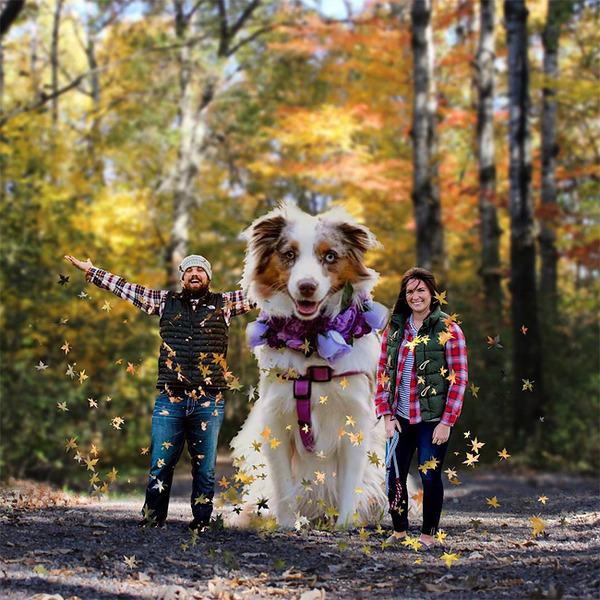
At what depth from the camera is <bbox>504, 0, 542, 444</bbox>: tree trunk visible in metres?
14.6

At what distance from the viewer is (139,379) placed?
19.9m

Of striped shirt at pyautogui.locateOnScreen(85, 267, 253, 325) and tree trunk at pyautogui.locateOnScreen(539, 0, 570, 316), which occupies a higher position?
tree trunk at pyautogui.locateOnScreen(539, 0, 570, 316)

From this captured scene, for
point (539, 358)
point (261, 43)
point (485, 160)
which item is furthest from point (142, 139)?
point (539, 358)

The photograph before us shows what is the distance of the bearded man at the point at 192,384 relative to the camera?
576 centimetres

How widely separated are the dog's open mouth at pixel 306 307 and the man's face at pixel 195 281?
805 millimetres

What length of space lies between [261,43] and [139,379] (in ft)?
37.4

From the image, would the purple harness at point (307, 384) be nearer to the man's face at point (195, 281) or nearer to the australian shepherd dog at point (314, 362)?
the australian shepherd dog at point (314, 362)

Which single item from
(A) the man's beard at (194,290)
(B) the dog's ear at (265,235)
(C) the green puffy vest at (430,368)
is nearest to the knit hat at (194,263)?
(A) the man's beard at (194,290)

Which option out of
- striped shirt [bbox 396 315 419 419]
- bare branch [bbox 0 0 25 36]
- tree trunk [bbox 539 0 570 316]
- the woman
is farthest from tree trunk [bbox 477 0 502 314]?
striped shirt [bbox 396 315 419 419]

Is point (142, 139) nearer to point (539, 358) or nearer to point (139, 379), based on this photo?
point (139, 379)

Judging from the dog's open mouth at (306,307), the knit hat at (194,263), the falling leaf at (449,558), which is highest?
the knit hat at (194,263)

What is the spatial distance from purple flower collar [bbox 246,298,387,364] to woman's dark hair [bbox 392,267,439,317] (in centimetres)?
24

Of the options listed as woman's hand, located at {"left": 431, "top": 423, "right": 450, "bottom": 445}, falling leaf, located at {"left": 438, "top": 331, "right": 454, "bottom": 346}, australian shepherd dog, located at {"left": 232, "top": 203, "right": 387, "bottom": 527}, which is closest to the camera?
woman's hand, located at {"left": 431, "top": 423, "right": 450, "bottom": 445}

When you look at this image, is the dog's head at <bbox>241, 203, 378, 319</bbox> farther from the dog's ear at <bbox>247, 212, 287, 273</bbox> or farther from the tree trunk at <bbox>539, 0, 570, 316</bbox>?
the tree trunk at <bbox>539, 0, 570, 316</bbox>
